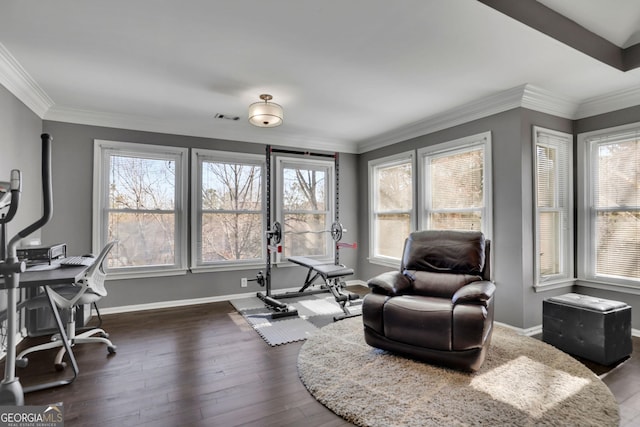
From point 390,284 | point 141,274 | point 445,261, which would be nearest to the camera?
point 390,284

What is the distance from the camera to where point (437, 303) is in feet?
8.53

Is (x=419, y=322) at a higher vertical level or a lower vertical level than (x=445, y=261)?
lower

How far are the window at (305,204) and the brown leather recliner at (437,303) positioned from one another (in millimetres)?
2181

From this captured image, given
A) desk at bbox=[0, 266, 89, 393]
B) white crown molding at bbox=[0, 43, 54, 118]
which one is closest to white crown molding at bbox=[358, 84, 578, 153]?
desk at bbox=[0, 266, 89, 393]

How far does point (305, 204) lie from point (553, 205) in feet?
10.7

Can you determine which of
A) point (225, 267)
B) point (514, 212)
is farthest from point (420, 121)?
point (225, 267)

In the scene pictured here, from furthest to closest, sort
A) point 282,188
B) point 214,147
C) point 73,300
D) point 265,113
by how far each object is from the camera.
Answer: point 282,188, point 214,147, point 265,113, point 73,300

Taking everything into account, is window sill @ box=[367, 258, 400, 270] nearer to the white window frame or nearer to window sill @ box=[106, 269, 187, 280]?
the white window frame

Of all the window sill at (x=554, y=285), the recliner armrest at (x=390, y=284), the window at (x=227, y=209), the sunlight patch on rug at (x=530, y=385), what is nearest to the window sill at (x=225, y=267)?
the window at (x=227, y=209)

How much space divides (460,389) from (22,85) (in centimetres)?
444

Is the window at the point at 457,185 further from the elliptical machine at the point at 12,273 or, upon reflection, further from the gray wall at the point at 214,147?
the elliptical machine at the point at 12,273

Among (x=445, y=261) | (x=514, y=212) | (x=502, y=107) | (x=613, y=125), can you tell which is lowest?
(x=445, y=261)

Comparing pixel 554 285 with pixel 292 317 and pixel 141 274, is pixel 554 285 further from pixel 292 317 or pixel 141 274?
pixel 141 274

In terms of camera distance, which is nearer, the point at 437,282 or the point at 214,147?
the point at 437,282
